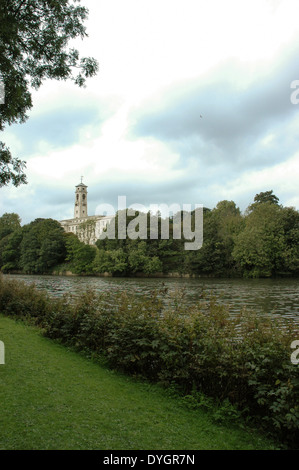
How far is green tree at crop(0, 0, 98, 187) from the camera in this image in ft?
27.3

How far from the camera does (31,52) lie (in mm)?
9602

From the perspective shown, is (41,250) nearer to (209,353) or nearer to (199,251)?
(199,251)

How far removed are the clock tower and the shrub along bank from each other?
164 metres

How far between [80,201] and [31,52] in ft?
537

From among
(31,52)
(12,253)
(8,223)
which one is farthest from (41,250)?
(31,52)

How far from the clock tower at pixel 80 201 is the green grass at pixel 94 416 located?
165 meters

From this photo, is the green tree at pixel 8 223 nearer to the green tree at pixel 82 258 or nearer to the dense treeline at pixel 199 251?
the dense treeline at pixel 199 251

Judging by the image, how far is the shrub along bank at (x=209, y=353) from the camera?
4.98 metres

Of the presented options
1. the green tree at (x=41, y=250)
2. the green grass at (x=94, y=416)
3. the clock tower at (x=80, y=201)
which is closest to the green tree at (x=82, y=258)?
the green tree at (x=41, y=250)

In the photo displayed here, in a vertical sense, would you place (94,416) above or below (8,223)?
below

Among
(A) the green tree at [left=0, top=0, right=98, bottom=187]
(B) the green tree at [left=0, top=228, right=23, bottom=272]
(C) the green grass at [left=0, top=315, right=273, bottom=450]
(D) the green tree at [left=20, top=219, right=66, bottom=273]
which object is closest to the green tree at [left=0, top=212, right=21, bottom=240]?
(B) the green tree at [left=0, top=228, right=23, bottom=272]

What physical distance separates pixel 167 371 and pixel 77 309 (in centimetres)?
440
